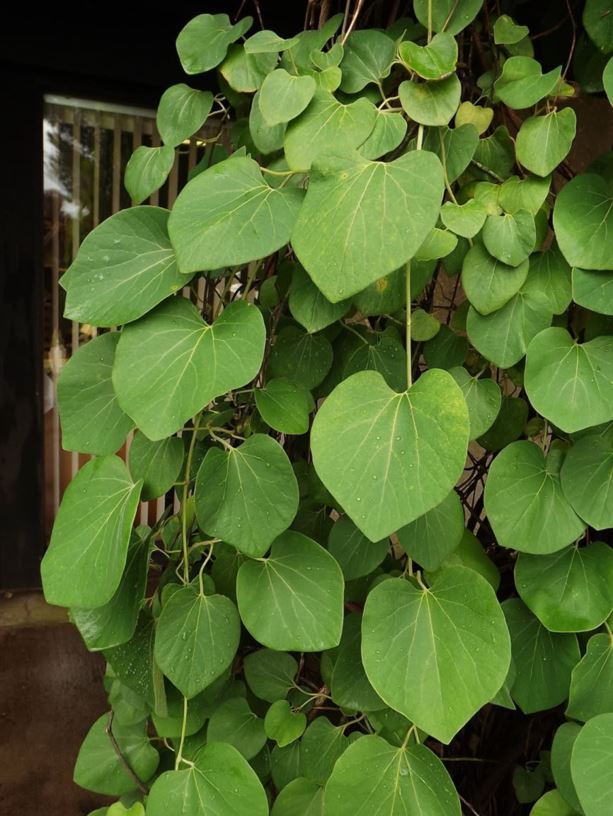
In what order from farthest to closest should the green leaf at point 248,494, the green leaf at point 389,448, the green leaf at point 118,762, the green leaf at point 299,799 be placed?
the green leaf at point 118,762
the green leaf at point 299,799
the green leaf at point 248,494
the green leaf at point 389,448

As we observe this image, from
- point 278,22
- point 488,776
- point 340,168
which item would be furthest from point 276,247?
point 278,22

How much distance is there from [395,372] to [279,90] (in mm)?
246

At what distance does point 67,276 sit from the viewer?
1.69 feet

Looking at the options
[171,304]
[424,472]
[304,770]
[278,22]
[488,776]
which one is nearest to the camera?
[424,472]

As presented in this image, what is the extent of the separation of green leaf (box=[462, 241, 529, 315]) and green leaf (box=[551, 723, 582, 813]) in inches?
14.0

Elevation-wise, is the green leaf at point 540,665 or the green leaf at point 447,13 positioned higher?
the green leaf at point 447,13

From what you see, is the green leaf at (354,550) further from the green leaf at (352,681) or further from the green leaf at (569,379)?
the green leaf at (569,379)

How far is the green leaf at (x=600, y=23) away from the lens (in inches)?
23.0

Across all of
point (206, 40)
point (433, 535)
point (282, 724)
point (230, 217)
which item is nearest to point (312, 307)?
point (230, 217)

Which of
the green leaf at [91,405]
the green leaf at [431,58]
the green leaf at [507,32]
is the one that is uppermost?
the green leaf at [507,32]

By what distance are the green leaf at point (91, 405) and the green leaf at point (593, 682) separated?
416 mm

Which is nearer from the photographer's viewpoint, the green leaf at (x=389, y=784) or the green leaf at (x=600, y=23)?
the green leaf at (x=389, y=784)

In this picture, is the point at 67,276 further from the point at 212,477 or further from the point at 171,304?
the point at 212,477

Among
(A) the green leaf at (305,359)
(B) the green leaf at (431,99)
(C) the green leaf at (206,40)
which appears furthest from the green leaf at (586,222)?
(C) the green leaf at (206,40)
